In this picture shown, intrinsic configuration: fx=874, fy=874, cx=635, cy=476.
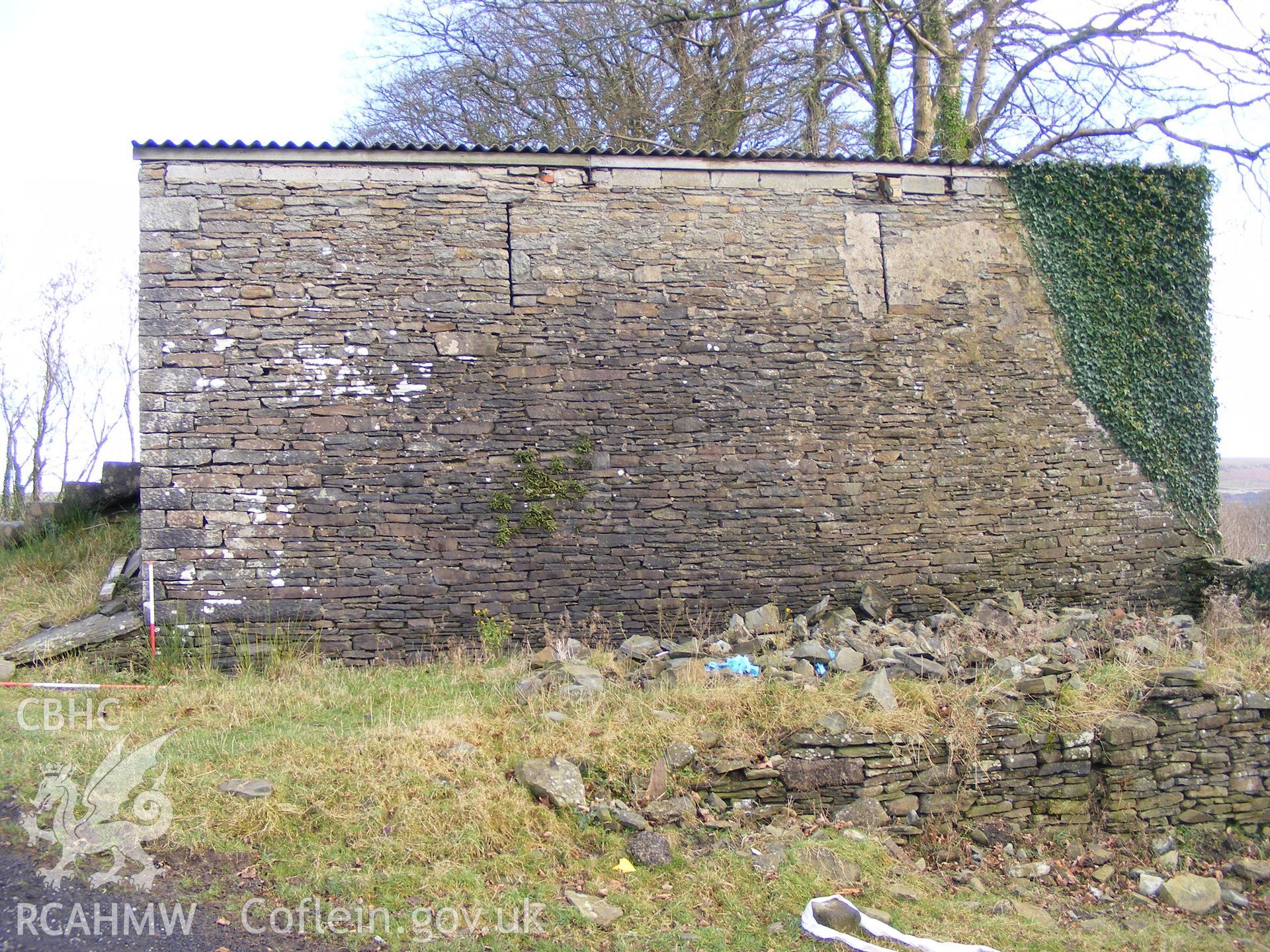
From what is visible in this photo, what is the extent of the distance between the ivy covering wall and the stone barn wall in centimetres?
28

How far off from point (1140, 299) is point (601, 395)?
6096 millimetres

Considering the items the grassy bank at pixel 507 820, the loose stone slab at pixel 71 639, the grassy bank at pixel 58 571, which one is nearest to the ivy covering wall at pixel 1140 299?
the grassy bank at pixel 507 820

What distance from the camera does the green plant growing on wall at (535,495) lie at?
809cm

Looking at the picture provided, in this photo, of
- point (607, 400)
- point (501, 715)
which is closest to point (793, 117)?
point (607, 400)

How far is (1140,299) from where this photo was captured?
31.4 feet

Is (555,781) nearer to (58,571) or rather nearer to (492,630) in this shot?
(492,630)

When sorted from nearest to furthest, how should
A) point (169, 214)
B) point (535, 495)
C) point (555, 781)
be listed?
point (555, 781) → point (169, 214) → point (535, 495)

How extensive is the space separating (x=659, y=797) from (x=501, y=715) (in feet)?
4.45

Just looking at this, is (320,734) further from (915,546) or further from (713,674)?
(915,546)

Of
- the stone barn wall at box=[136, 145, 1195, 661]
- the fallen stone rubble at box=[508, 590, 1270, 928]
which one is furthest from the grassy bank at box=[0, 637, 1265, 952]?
the stone barn wall at box=[136, 145, 1195, 661]

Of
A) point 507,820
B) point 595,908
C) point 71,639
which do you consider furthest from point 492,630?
point 71,639

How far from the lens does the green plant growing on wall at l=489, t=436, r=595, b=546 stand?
809 cm

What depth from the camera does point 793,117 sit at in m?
15.1

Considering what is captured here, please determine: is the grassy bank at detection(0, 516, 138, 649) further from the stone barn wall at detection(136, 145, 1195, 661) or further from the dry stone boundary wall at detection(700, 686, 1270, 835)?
the dry stone boundary wall at detection(700, 686, 1270, 835)
